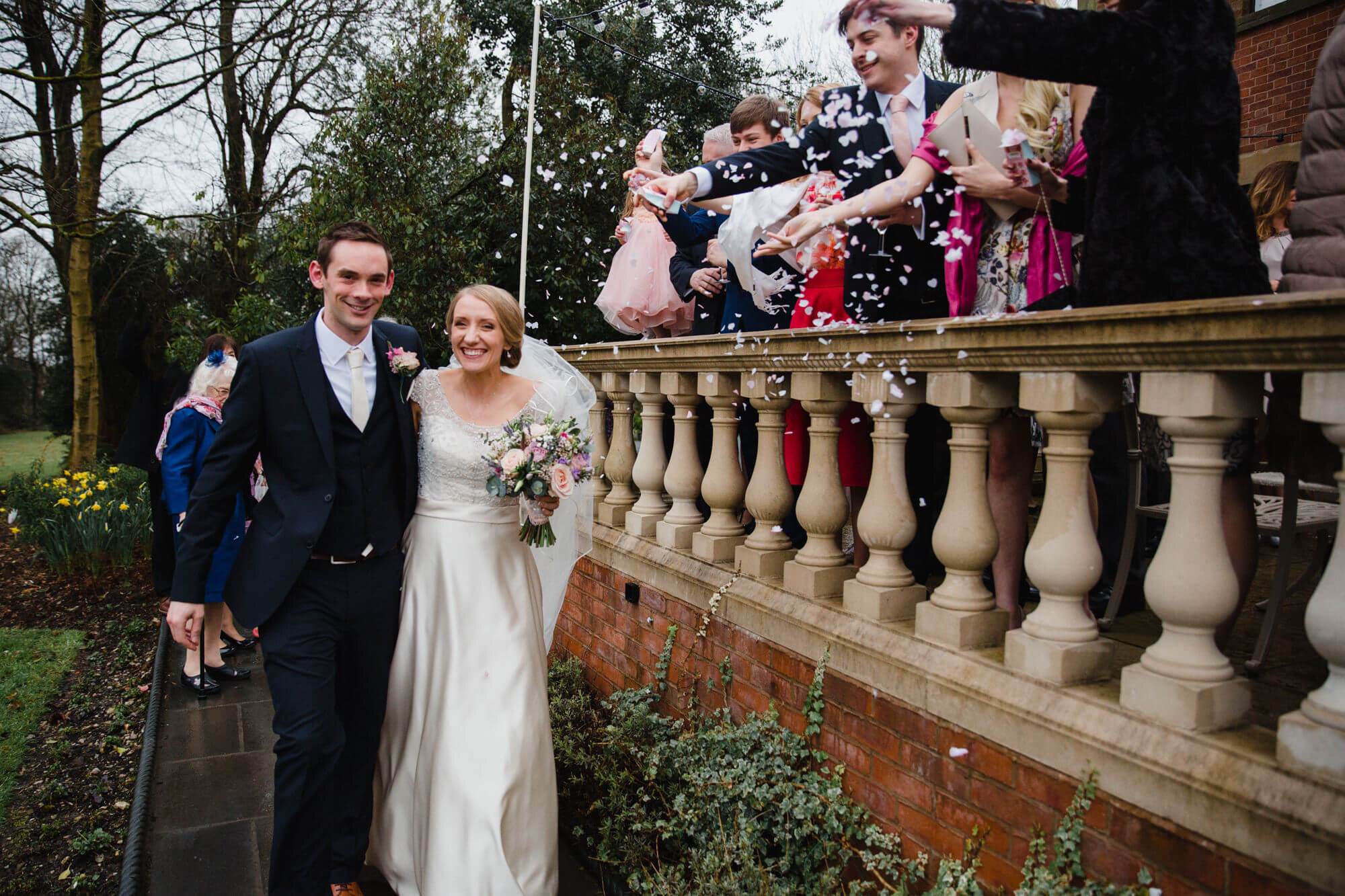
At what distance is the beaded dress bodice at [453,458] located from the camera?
3.62m

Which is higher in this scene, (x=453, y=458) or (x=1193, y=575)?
(x=453, y=458)

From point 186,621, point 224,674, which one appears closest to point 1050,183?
point 186,621

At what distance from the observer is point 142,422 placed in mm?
7652

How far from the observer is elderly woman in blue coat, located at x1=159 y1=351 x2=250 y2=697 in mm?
5934

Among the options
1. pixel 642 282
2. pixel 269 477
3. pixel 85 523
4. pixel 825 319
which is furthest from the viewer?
pixel 85 523

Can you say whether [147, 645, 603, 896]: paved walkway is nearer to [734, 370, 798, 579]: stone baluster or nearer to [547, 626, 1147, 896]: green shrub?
[547, 626, 1147, 896]: green shrub

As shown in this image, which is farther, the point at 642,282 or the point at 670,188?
the point at 642,282

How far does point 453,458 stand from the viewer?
3621 mm

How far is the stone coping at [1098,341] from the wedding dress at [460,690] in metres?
1.25

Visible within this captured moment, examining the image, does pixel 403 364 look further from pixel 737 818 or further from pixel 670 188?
pixel 737 818

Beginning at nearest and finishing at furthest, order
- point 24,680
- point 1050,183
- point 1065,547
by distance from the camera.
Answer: point 1065,547 → point 1050,183 → point 24,680

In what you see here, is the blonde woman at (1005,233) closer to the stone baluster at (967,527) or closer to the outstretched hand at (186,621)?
the stone baluster at (967,527)

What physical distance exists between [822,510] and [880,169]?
4.39 feet

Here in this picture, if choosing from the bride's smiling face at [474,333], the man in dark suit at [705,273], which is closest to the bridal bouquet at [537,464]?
the bride's smiling face at [474,333]
